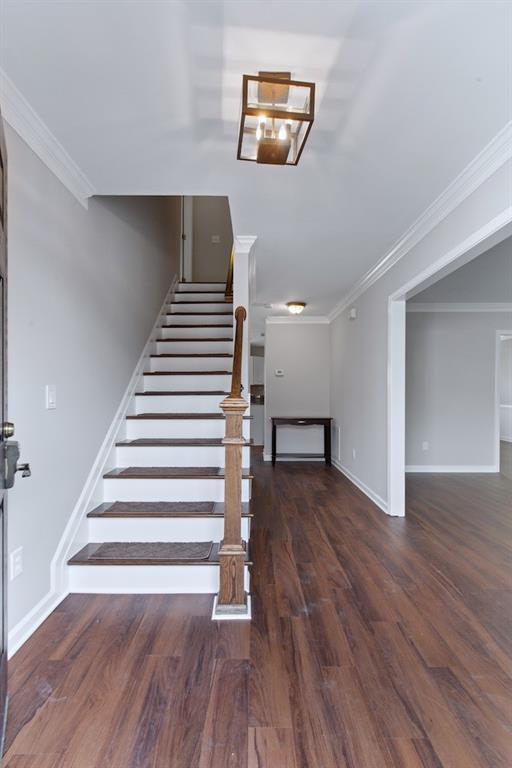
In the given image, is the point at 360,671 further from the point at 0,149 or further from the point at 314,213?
the point at 314,213

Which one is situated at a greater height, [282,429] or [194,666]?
[282,429]

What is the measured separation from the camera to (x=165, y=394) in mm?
3453

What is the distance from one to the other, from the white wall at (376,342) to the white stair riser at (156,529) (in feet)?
6.68

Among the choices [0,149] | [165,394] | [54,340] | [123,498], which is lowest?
[123,498]

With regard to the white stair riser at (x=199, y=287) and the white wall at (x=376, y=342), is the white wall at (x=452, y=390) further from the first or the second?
the white stair riser at (x=199, y=287)

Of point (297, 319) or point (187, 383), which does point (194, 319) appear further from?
point (297, 319)

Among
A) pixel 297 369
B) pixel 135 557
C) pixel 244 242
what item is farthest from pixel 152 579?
pixel 297 369

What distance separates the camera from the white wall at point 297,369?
259 inches

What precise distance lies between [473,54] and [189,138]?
1.21 metres

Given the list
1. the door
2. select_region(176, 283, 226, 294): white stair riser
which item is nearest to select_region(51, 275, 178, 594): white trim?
the door

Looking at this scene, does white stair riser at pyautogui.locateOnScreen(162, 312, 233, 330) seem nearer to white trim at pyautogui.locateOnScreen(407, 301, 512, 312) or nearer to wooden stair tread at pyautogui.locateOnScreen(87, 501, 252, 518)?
wooden stair tread at pyautogui.locateOnScreen(87, 501, 252, 518)

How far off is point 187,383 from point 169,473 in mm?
1260

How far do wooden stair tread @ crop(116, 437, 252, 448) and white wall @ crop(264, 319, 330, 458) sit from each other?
11.6 ft

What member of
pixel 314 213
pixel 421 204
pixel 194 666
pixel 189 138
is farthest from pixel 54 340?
pixel 421 204
